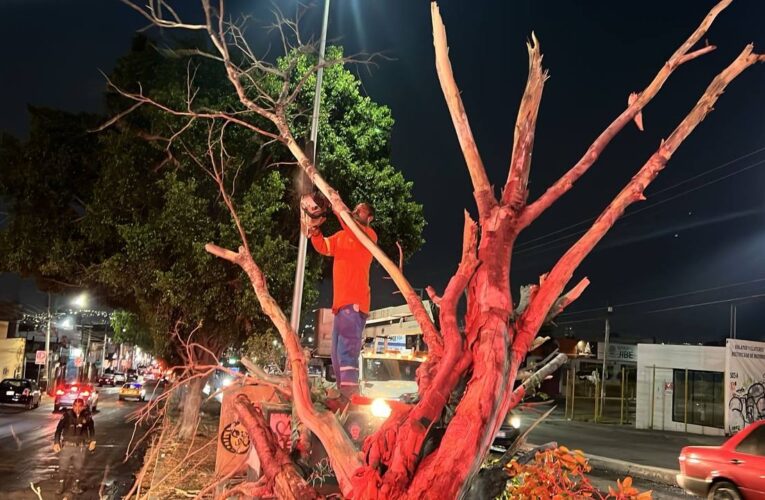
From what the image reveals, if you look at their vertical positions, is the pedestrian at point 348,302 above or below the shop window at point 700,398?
above

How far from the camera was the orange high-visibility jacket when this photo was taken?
5648 mm

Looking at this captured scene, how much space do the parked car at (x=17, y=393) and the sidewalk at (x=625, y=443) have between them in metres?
23.9

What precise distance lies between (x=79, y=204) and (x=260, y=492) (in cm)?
1501

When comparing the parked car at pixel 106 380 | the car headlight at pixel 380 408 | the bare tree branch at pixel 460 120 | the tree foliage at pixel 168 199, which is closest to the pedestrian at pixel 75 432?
the tree foliage at pixel 168 199

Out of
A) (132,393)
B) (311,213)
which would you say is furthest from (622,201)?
(132,393)

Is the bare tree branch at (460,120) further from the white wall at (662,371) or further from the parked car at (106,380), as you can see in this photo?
the parked car at (106,380)

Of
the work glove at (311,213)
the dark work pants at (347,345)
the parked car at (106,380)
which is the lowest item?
the parked car at (106,380)

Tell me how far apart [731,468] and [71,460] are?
14012mm

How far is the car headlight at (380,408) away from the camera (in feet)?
16.1

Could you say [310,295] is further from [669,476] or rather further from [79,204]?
[669,476]

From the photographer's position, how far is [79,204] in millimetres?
16641

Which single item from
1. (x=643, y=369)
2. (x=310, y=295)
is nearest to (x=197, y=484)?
(x=310, y=295)


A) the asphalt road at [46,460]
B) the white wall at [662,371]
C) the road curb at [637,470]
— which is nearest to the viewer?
the asphalt road at [46,460]

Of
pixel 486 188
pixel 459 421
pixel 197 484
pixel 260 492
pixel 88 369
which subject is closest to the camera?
pixel 459 421
